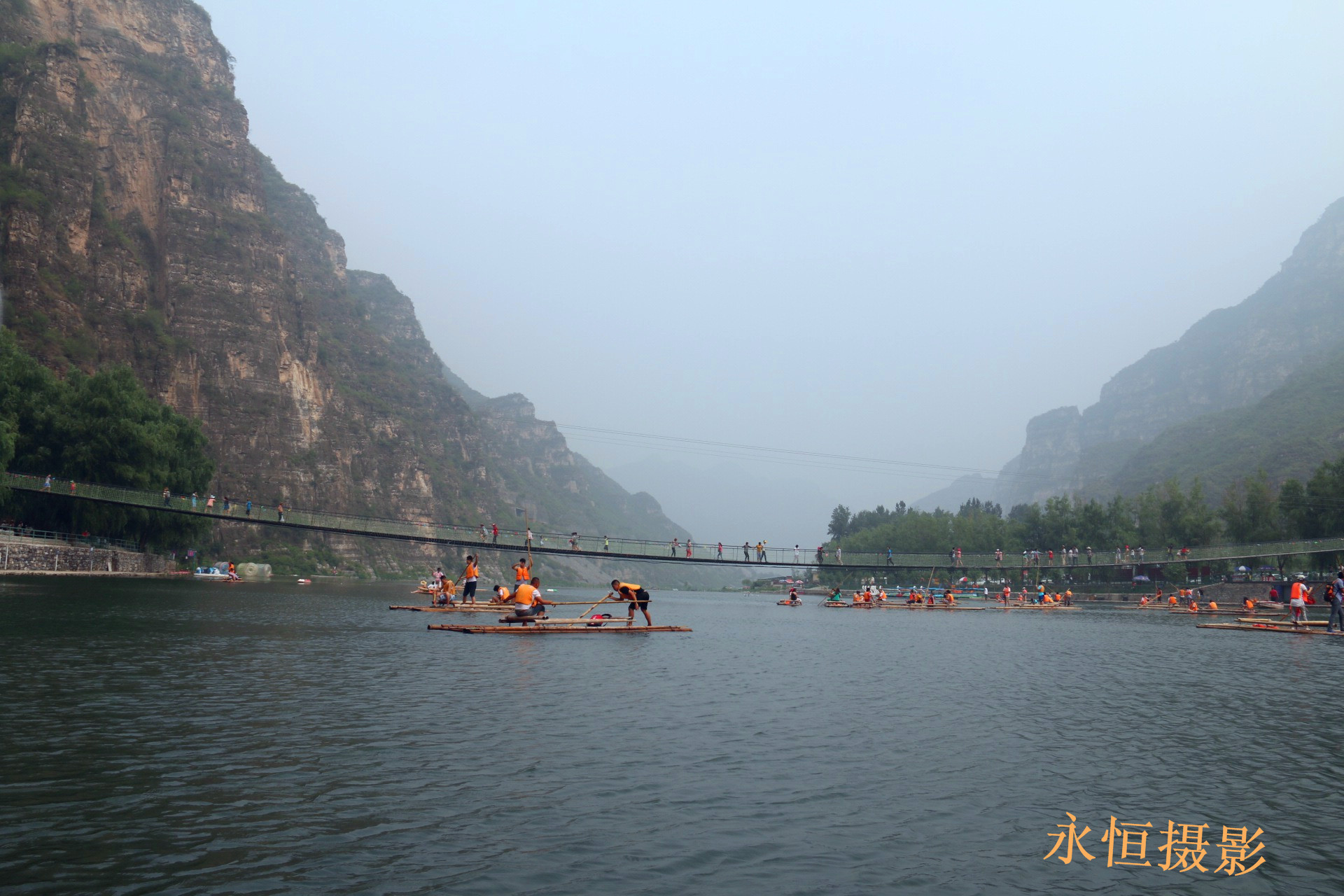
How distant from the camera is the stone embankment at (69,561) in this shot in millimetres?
62562

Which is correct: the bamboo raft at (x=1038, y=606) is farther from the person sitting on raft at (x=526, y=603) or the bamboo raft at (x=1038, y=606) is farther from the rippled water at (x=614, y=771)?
the person sitting on raft at (x=526, y=603)

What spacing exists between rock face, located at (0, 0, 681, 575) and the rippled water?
321 feet

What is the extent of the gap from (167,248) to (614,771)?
150 meters

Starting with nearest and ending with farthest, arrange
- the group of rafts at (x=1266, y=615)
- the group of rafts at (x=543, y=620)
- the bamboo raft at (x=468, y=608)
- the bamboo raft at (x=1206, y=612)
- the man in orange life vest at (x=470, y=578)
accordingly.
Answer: the group of rafts at (x=543, y=620), the group of rafts at (x=1266, y=615), the man in orange life vest at (x=470, y=578), the bamboo raft at (x=468, y=608), the bamboo raft at (x=1206, y=612)

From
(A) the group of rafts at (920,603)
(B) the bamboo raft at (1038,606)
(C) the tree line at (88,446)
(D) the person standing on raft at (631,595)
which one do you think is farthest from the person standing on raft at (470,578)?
A: (B) the bamboo raft at (1038,606)

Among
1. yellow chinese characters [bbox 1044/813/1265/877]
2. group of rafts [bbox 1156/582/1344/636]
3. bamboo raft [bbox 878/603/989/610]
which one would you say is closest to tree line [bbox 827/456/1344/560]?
group of rafts [bbox 1156/582/1344/636]

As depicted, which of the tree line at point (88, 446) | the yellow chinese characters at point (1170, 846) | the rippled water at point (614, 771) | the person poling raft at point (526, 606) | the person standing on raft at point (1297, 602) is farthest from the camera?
the tree line at point (88, 446)

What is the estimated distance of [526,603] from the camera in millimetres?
39500

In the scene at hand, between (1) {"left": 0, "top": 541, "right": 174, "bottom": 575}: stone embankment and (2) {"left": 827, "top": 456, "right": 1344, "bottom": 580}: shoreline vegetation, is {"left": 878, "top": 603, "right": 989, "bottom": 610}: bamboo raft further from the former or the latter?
(1) {"left": 0, "top": 541, "right": 174, "bottom": 575}: stone embankment

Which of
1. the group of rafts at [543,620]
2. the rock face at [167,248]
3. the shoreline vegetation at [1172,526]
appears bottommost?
the group of rafts at [543,620]

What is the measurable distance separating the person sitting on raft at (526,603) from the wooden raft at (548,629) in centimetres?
69

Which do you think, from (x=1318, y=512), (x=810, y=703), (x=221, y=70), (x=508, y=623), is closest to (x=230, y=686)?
(x=810, y=703)

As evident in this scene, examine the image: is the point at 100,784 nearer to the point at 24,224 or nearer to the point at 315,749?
the point at 315,749

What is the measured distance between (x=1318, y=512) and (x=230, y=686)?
413 feet
